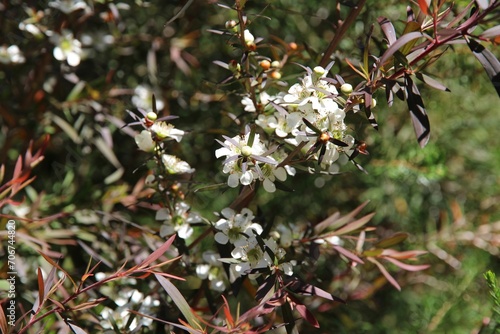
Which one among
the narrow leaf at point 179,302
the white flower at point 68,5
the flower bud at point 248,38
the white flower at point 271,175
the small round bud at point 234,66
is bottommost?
the narrow leaf at point 179,302

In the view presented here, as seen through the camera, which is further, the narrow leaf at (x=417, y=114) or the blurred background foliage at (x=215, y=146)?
the blurred background foliage at (x=215, y=146)

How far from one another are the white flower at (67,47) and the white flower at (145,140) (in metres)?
0.34

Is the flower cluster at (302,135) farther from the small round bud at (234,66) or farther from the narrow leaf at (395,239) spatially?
the narrow leaf at (395,239)

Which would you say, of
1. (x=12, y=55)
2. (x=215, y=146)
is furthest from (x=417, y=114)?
(x=12, y=55)

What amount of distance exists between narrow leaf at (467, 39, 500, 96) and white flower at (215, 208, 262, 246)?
349mm

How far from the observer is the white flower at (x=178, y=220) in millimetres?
798

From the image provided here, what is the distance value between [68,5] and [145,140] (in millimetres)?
391

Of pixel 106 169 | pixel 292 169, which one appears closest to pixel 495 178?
pixel 292 169

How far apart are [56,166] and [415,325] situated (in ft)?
2.58

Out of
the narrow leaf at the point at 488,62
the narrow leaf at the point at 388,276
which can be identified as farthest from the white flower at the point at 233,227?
the narrow leaf at the point at 488,62

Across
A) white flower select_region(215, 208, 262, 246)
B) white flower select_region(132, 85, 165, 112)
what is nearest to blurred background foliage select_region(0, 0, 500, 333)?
white flower select_region(132, 85, 165, 112)

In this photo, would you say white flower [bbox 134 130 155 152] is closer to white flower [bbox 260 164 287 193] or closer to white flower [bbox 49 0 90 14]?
white flower [bbox 260 164 287 193]

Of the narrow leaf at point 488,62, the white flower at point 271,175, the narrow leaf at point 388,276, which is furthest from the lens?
the narrow leaf at point 388,276

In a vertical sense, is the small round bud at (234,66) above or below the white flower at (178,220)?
above
